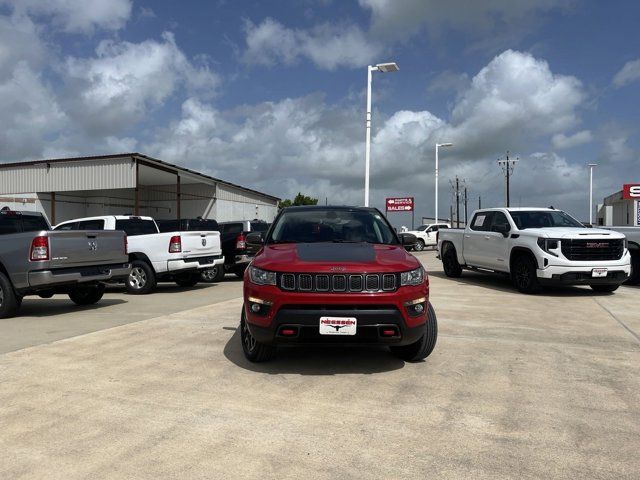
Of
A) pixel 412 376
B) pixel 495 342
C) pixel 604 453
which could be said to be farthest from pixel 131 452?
pixel 495 342

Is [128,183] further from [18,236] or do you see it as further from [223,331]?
[223,331]

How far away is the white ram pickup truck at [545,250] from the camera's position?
1031 cm

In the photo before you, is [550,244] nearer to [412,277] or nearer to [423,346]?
[423,346]

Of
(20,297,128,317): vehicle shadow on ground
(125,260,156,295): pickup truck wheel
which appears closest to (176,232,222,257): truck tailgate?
(125,260,156,295): pickup truck wheel

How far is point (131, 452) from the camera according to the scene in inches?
128

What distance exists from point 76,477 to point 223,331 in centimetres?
400

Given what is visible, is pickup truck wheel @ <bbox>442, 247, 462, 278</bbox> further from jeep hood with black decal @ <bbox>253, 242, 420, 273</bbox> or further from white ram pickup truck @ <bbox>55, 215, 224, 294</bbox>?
jeep hood with black decal @ <bbox>253, 242, 420, 273</bbox>

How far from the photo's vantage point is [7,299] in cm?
816

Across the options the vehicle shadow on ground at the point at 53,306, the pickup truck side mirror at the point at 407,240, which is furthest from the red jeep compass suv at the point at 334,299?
the vehicle shadow on ground at the point at 53,306

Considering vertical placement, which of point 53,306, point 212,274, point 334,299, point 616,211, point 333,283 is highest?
point 616,211

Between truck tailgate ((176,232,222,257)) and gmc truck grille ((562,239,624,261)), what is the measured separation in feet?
24.4

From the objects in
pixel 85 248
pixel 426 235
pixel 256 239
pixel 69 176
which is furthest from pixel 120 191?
pixel 256 239

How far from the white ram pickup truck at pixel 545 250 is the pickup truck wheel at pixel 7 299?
927 cm

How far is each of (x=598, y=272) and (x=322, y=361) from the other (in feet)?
23.7
